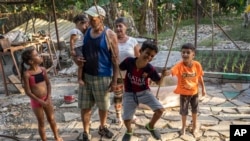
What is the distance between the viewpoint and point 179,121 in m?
4.18

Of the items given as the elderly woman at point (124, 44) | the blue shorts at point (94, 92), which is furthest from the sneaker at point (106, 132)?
the elderly woman at point (124, 44)

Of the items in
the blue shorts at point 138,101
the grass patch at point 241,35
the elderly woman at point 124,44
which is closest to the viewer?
the blue shorts at point 138,101

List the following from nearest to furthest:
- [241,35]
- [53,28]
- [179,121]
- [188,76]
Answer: [188,76] → [179,121] → [241,35] → [53,28]

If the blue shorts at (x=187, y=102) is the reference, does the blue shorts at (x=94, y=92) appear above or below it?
above

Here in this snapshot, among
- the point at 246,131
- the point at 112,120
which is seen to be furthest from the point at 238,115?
the point at 112,120

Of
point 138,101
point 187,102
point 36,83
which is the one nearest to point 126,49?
point 138,101

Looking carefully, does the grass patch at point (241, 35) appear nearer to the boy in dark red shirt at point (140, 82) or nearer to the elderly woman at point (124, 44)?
the elderly woman at point (124, 44)

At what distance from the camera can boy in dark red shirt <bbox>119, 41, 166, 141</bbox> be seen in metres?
3.17

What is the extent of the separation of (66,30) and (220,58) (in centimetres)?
623

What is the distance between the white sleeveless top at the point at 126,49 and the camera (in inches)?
145

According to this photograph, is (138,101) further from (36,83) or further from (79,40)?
(36,83)

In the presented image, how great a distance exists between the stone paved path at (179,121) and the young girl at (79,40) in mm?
1021

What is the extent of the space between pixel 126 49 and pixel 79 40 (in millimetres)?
606

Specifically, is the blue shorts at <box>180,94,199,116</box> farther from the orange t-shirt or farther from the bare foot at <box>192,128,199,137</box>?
the bare foot at <box>192,128,199,137</box>
